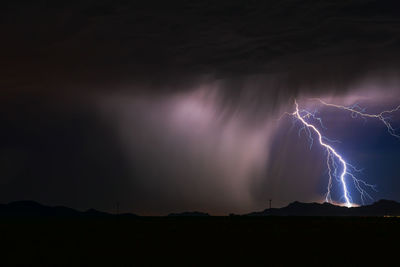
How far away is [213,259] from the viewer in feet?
89.3

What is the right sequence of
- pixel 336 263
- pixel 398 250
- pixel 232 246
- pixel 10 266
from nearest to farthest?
pixel 10 266, pixel 336 263, pixel 398 250, pixel 232 246

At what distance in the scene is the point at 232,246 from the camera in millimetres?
34719

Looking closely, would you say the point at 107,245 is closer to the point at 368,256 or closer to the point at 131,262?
the point at 131,262

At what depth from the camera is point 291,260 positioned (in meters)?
27.3

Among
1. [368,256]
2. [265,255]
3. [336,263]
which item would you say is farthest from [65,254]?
[368,256]

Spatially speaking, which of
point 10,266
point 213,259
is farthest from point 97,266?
point 213,259

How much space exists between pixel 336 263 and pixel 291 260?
94.3 inches

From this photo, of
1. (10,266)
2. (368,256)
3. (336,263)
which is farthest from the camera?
(368,256)

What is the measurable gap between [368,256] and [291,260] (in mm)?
4851

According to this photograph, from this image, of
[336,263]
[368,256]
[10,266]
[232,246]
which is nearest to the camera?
[10,266]

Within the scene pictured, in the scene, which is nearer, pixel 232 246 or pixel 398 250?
pixel 398 250

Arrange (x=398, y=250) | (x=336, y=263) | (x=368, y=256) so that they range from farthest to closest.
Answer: (x=398, y=250) < (x=368, y=256) < (x=336, y=263)

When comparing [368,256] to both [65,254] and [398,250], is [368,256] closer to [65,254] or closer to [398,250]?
[398,250]

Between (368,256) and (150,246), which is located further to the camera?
(150,246)
